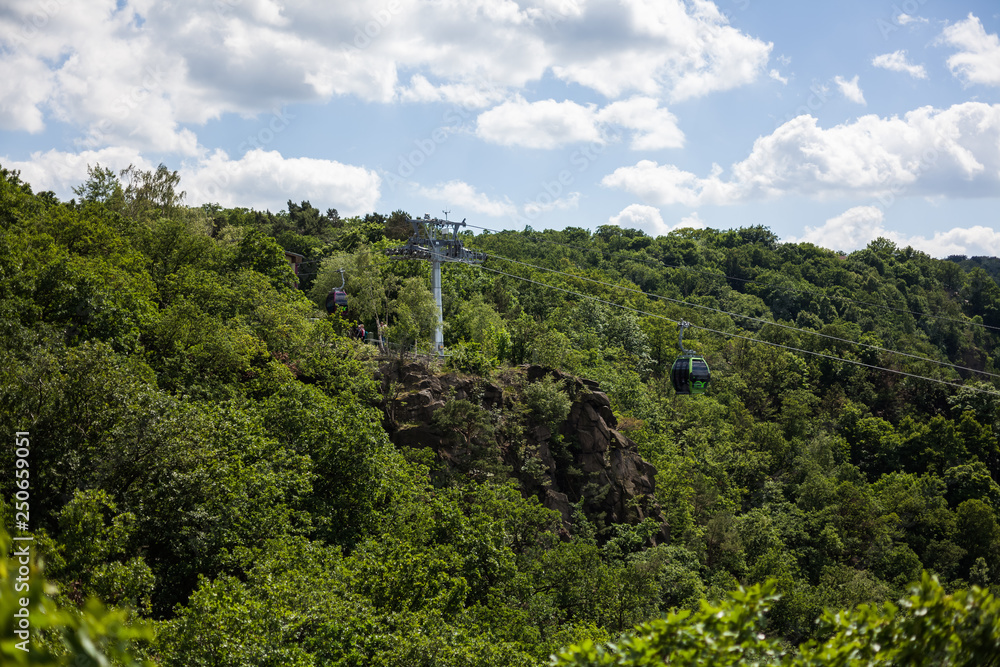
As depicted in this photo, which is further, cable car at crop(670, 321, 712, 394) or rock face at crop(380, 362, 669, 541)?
rock face at crop(380, 362, 669, 541)

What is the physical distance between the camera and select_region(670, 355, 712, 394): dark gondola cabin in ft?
103

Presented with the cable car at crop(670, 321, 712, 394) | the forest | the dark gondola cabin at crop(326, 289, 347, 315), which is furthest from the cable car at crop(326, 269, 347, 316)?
the cable car at crop(670, 321, 712, 394)

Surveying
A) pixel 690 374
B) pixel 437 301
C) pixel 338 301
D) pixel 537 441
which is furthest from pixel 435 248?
pixel 690 374

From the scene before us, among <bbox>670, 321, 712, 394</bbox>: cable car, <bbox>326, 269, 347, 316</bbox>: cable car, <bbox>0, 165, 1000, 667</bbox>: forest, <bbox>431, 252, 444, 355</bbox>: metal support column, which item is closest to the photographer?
<bbox>0, 165, 1000, 667</bbox>: forest

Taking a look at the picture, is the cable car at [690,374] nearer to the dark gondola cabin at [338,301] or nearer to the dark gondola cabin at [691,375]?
the dark gondola cabin at [691,375]

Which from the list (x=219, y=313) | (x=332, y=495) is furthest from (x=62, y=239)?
(x=332, y=495)

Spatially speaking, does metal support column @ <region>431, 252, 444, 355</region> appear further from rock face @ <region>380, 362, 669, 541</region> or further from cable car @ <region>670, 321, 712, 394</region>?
cable car @ <region>670, 321, 712, 394</region>

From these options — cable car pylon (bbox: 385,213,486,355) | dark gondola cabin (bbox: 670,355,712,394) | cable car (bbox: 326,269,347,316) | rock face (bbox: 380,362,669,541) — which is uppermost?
cable car pylon (bbox: 385,213,486,355)

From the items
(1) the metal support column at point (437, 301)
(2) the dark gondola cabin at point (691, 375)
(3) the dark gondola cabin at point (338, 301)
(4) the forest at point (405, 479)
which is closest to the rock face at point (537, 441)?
(4) the forest at point (405, 479)

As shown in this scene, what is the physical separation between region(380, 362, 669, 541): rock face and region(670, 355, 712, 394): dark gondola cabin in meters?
9.92

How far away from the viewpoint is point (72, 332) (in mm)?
25188

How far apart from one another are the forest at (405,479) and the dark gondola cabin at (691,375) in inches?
259

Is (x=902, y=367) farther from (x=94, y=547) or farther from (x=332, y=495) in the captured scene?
(x=94, y=547)

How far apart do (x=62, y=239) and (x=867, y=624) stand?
33.9 meters
